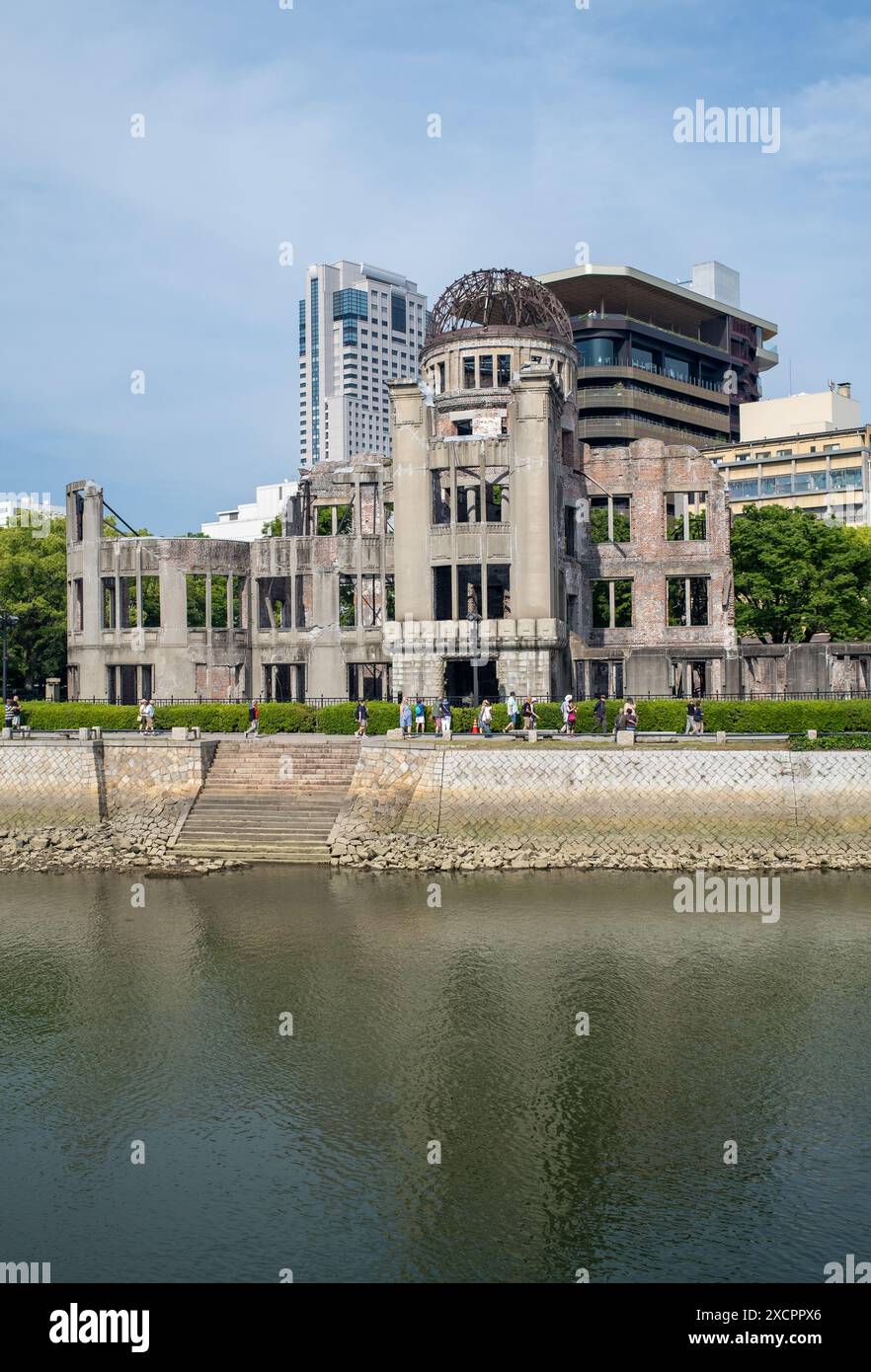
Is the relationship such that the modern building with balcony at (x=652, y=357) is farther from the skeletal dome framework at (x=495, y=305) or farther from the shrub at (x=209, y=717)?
the shrub at (x=209, y=717)

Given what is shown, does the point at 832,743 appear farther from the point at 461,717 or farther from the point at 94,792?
the point at 94,792

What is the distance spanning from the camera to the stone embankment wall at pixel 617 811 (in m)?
40.6

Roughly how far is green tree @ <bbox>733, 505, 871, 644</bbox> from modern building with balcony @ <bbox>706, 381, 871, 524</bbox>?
47613mm

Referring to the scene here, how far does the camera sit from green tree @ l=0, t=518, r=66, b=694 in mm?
72438

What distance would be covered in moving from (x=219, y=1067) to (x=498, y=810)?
20.6 metres

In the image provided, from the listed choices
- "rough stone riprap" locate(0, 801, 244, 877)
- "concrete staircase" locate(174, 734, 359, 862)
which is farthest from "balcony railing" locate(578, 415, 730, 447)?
"rough stone riprap" locate(0, 801, 244, 877)

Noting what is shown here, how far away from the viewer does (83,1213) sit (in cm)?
1806

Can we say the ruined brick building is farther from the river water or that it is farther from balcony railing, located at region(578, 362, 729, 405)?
balcony railing, located at region(578, 362, 729, 405)

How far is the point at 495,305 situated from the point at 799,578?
86.0ft

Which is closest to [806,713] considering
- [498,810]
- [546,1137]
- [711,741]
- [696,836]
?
[711,741]

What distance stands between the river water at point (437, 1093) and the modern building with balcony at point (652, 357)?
101 meters

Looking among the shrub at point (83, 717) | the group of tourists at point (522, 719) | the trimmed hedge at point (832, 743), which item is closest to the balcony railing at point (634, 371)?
the group of tourists at point (522, 719)

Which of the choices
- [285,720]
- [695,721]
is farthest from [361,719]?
[695,721]
